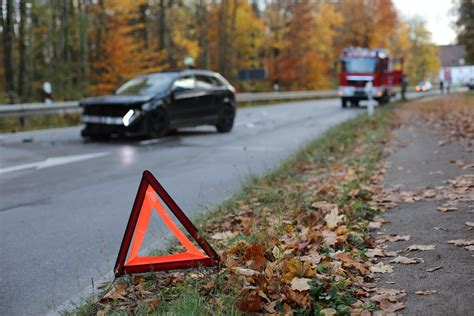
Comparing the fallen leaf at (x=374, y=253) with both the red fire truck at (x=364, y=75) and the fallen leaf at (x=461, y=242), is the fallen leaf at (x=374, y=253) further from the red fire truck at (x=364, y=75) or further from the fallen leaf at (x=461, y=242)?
the red fire truck at (x=364, y=75)

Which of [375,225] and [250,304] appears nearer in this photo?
[250,304]

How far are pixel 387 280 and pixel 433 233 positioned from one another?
1163mm

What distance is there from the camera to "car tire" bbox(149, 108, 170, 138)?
1509 centimetres

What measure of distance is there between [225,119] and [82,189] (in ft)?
31.1

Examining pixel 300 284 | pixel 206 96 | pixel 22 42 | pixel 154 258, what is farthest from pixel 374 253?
pixel 22 42

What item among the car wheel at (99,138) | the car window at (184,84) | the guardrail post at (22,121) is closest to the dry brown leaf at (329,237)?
the car wheel at (99,138)

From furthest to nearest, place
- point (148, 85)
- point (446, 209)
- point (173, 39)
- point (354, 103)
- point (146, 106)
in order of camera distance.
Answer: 1. point (173, 39)
2. point (354, 103)
3. point (148, 85)
4. point (146, 106)
5. point (446, 209)

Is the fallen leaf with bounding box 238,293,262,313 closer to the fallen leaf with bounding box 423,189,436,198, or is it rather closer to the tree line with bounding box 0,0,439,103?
the fallen leaf with bounding box 423,189,436,198

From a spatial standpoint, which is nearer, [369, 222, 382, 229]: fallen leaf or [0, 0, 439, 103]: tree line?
[369, 222, 382, 229]: fallen leaf

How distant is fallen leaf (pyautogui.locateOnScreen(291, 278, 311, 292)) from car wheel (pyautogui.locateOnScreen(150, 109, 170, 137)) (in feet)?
37.6

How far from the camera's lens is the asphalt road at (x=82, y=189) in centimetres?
508

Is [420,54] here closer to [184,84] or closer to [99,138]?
[184,84]

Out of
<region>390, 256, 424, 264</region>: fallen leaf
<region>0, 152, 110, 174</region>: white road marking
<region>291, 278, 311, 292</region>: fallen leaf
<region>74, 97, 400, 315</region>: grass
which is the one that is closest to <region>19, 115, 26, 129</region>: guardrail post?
<region>0, 152, 110, 174</region>: white road marking

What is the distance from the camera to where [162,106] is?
50.3ft
